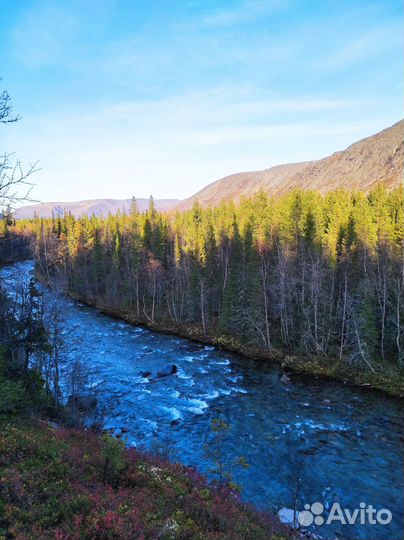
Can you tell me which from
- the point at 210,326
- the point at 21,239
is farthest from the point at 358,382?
the point at 21,239

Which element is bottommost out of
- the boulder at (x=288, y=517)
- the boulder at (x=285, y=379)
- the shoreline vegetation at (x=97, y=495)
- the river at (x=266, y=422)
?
the boulder at (x=285, y=379)

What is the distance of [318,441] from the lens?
22.9 m

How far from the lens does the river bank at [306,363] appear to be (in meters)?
32.4

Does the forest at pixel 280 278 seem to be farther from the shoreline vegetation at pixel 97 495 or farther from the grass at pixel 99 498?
the grass at pixel 99 498

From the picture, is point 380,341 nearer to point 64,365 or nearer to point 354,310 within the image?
point 354,310

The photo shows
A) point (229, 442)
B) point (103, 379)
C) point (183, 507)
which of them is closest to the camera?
point (183, 507)

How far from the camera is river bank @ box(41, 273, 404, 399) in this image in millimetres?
32375

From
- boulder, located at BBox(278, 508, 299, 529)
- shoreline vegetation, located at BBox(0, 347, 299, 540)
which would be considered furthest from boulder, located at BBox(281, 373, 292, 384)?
shoreline vegetation, located at BBox(0, 347, 299, 540)

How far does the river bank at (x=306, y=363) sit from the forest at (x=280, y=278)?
32.6 inches

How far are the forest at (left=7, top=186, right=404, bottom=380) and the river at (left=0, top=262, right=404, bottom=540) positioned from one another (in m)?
6.96

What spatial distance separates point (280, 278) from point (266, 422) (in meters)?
19.9

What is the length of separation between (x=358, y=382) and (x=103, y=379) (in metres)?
23.9

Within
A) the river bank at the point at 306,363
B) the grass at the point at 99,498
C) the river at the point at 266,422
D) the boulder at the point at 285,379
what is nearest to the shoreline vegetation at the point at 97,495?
the grass at the point at 99,498

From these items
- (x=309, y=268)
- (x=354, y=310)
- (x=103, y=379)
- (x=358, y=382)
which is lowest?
(x=358, y=382)
